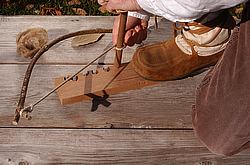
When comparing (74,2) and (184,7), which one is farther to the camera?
(74,2)

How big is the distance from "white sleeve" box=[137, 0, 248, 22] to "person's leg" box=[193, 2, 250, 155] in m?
0.08

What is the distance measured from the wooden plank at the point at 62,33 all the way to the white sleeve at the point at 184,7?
51 cm

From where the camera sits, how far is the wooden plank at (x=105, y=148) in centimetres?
140

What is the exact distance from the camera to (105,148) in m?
1.42

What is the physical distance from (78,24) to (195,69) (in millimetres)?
406

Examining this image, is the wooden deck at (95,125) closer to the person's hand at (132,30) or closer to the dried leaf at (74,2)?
the person's hand at (132,30)

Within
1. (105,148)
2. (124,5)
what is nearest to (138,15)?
(124,5)

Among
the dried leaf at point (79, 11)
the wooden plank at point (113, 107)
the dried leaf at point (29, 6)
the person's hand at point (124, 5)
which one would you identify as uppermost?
the dried leaf at point (29, 6)

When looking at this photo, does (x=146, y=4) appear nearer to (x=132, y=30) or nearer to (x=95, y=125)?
(x=132, y=30)

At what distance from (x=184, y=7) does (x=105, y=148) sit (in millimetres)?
543

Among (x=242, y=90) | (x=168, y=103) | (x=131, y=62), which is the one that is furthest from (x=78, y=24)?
(x=242, y=90)

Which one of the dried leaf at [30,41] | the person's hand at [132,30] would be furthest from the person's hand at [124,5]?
the dried leaf at [30,41]

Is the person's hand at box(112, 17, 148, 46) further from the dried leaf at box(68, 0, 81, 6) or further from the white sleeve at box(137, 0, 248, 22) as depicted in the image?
the dried leaf at box(68, 0, 81, 6)

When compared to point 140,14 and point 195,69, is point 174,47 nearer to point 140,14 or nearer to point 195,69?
point 195,69
